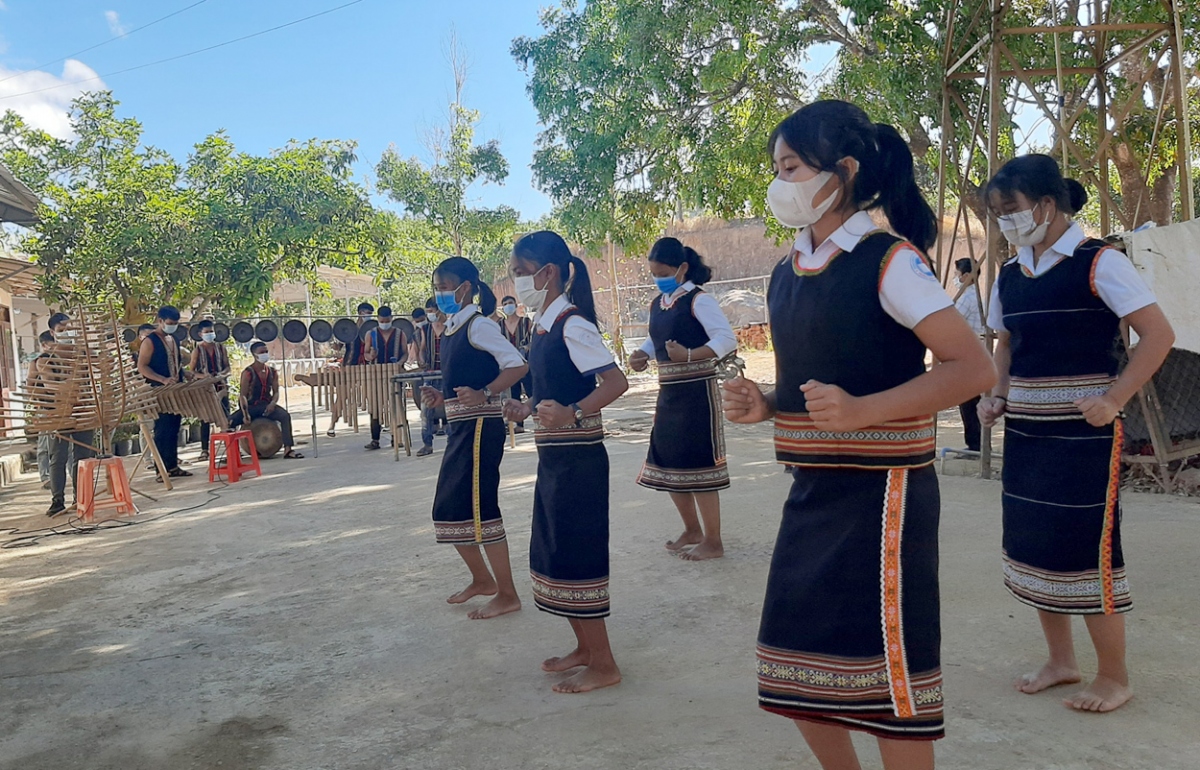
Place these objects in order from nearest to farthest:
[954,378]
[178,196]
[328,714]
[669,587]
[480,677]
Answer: [954,378] → [328,714] → [480,677] → [669,587] → [178,196]

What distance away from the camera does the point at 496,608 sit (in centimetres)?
423

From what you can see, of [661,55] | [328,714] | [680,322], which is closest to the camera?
[328,714]

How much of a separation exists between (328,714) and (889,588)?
7.36 feet

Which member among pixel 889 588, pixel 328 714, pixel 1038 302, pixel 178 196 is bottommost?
pixel 328 714

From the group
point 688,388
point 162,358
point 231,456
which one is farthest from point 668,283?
point 162,358

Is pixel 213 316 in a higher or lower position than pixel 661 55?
lower

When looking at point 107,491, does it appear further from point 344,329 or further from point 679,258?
point 344,329

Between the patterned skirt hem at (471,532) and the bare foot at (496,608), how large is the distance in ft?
0.98

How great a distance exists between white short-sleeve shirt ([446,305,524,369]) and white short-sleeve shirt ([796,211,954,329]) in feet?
7.89

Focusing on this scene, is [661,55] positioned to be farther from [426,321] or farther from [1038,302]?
[1038,302]

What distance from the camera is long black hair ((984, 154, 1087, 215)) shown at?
2.85 meters

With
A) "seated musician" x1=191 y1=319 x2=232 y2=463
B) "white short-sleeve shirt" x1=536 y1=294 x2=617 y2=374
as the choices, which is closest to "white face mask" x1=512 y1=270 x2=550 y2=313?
"white short-sleeve shirt" x1=536 y1=294 x2=617 y2=374

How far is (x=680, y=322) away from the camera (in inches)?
197

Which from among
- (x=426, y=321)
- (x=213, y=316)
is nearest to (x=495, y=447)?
(x=426, y=321)
